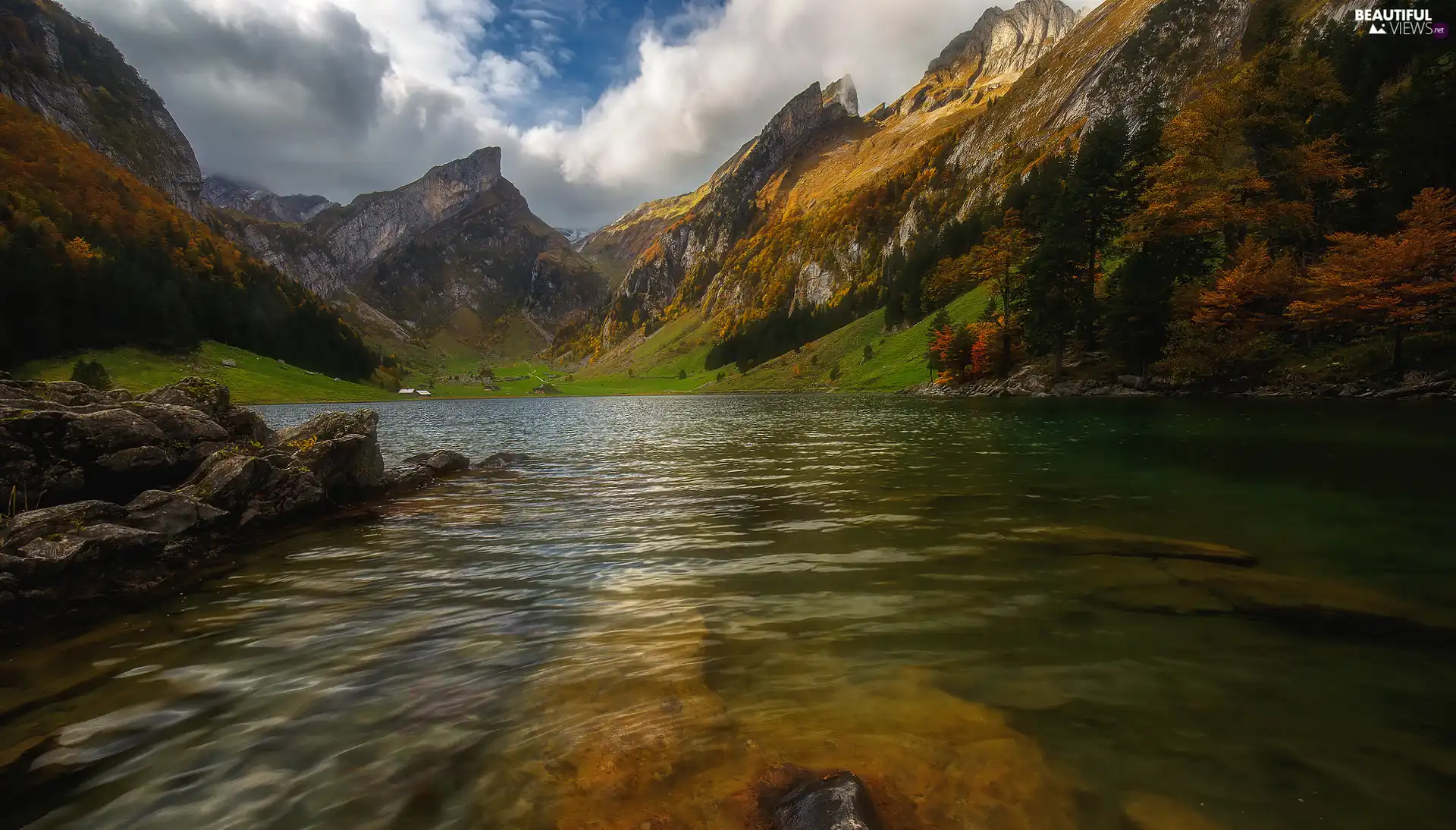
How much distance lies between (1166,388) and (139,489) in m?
74.7

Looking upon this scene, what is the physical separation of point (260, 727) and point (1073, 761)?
8924 millimetres

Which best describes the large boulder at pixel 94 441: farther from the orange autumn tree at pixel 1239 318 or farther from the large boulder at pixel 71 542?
the orange autumn tree at pixel 1239 318

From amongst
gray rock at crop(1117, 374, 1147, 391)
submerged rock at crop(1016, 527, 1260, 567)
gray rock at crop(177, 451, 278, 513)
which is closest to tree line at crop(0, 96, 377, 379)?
gray rock at crop(177, 451, 278, 513)

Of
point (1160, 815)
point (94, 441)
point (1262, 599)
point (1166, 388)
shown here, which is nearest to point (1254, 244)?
point (1166, 388)

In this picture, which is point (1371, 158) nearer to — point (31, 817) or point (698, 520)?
point (698, 520)

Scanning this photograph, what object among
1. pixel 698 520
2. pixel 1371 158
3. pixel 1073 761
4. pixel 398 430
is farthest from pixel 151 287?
pixel 1371 158

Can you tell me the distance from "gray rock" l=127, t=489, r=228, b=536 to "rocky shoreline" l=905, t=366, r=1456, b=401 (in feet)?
213

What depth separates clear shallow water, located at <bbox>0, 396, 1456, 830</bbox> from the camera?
5.31m

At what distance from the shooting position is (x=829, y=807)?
479 centimetres

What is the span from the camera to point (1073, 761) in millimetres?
5543

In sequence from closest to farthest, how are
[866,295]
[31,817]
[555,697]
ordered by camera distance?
[31,817]
[555,697]
[866,295]

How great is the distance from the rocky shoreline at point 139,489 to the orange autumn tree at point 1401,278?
2555 inches

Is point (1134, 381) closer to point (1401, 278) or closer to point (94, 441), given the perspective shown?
point (1401, 278)

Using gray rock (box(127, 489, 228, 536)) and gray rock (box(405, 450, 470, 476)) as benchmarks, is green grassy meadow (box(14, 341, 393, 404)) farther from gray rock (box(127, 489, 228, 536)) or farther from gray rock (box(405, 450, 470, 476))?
gray rock (box(127, 489, 228, 536))
